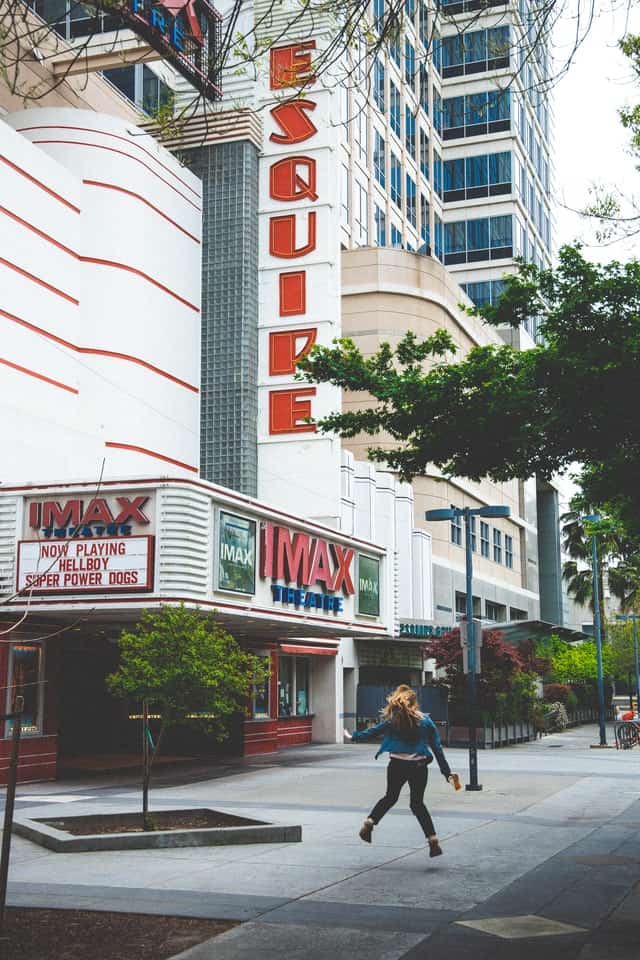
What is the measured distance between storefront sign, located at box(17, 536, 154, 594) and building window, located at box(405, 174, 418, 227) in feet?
129

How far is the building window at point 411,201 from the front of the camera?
55.9 metres

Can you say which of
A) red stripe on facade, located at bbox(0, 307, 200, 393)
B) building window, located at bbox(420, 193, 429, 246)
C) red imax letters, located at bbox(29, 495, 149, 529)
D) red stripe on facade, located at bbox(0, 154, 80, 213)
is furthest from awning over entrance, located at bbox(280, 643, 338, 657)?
building window, located at bbox(420, 193, 429, 246)

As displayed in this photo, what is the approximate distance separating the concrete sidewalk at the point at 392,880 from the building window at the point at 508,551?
1515 inches

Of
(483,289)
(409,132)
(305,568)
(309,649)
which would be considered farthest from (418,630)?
(483,289)

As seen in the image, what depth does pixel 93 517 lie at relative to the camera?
67.2ft

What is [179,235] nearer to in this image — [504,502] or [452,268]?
[504,502]

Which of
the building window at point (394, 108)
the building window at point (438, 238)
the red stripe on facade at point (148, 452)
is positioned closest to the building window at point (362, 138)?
the building window at point (394, 108)

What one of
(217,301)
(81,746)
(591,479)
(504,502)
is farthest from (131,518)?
(504,502)

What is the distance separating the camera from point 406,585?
40.3m

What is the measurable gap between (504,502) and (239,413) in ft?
94.0

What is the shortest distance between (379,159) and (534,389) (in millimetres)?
40571

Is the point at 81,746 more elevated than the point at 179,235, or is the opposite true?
the point at 179,235

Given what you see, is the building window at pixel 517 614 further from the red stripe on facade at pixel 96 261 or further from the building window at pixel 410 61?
the red stripe on facade at pixel 96 261

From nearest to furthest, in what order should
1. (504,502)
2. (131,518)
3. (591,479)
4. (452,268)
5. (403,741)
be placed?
(403,741), (591,479), (131,518), (504,502), (452,268)
